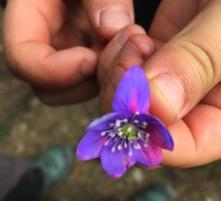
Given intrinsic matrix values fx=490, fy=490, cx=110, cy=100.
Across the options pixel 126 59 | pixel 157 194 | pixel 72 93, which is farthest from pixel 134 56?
pixel 157 194

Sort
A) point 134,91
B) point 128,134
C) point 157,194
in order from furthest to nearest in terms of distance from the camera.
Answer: point 157,194
point 128,134
point 134,91

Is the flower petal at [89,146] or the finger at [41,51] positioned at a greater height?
the flower petal at [89,146]

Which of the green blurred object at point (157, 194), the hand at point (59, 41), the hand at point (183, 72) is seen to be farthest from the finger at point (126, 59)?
the green blurred object at point (157, 194)

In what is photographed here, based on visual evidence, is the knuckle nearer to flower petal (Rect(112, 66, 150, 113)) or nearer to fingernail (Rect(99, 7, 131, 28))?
flower petal (Rect(112, 66, 150, 113))

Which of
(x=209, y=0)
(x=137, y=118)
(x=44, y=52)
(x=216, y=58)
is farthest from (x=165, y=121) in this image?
(x=44, y=52)

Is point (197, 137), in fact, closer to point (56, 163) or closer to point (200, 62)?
point (200, 62)

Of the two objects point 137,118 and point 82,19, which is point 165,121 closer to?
point 137,118

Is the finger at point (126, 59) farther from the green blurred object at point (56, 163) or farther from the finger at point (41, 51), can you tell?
the green blurred object at point (56, 163)
